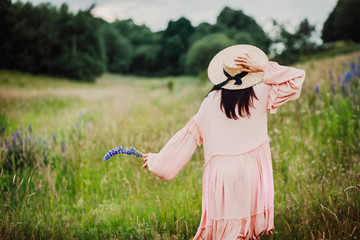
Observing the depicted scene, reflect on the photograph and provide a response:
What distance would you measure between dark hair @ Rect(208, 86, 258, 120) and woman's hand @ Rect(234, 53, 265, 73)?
159 millimetres

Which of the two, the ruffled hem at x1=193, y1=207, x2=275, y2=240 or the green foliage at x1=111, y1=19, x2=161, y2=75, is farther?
the green foliage at x1=111, y1=19, x2=161, y2=75

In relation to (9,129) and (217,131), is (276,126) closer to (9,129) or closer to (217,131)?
(217,131)

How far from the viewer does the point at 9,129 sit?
19.2ft

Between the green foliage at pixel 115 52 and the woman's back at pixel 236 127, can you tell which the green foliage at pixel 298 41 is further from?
the green foliage at pixel 115 52

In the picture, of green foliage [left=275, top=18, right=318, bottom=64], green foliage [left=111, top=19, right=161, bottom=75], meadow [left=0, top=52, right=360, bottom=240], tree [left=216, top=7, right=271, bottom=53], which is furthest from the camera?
green foliage [left=111, top=19, right=161, bottom=75]

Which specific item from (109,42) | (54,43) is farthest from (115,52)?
(54,43)

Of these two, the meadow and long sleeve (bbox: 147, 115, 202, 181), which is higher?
long sleeve (bbox: 147, 115, 202, 181)

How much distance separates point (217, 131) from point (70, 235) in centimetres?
174

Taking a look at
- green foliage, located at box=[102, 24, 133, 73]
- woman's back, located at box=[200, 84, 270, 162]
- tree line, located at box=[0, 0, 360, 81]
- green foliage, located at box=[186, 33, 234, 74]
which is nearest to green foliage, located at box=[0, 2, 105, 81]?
tree line, located at box=[0, 0, 360, 81]

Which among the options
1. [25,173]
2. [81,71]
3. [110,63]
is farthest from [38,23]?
[25,173]

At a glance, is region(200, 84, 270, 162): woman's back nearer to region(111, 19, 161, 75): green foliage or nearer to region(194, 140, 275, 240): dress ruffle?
region(194, 140, 275, 240): dress ruffle

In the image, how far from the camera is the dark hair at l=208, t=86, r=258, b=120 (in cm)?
200

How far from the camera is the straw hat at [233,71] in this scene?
2043 millimetres

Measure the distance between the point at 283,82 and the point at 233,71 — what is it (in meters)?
0.40
